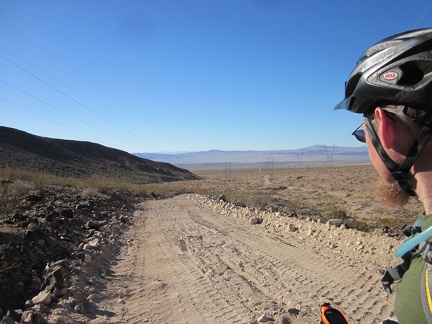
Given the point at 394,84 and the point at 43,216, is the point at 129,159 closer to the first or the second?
the point at 43,216

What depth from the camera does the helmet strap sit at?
4.58 feet

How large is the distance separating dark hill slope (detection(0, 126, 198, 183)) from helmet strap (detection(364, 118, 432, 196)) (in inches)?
1886

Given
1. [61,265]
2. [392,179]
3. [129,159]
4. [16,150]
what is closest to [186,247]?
[61,265]

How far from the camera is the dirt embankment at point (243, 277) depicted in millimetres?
5008

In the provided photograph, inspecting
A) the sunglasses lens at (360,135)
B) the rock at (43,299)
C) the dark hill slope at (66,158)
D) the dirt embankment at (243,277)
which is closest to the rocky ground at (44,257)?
the rock at (43,299)

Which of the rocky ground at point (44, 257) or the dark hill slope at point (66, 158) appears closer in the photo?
the rocky ground at point (44, 257)

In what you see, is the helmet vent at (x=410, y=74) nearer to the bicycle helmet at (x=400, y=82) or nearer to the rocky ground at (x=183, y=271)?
the bicycle helmet at (x=400, y=82)

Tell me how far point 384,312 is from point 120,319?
3.90m

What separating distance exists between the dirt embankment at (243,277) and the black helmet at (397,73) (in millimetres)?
3996

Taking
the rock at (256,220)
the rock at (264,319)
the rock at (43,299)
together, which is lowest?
the rock at (264,319)

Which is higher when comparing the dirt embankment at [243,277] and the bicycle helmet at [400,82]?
the bicycle helmet at [400,82]

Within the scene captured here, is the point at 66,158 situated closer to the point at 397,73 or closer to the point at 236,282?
the point at 236,282

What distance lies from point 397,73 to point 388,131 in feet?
0.93

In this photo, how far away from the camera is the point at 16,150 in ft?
176
